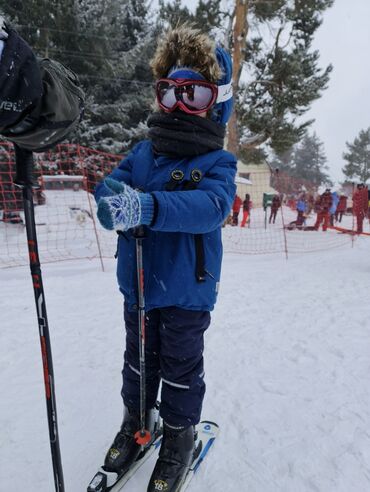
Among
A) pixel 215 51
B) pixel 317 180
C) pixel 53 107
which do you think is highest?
pixel 317 180

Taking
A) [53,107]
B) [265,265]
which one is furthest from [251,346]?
[265,265]

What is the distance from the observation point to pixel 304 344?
136 inches

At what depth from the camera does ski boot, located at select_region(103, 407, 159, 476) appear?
175 centimetres

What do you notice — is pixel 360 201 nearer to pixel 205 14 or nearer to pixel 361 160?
pixel 205 14

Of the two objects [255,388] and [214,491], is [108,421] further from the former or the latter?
[255,388]

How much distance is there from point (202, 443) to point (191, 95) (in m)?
1.85

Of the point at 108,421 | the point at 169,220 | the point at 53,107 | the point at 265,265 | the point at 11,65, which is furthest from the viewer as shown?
the point at 265,265

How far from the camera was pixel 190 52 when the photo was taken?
5.38 ft

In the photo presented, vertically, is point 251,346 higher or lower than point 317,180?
lower

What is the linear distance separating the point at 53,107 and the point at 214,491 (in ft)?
6.02

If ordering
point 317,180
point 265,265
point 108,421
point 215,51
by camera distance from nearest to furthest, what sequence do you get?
point 215,51 → point 108,421 → point 265,265 → point 317,180

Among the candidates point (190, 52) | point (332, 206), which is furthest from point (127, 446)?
point (332, 206)

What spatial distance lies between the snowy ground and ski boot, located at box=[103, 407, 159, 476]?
108 mm

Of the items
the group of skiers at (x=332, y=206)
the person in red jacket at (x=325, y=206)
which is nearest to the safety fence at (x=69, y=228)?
the person in red jacket at (x=325, y=206)
